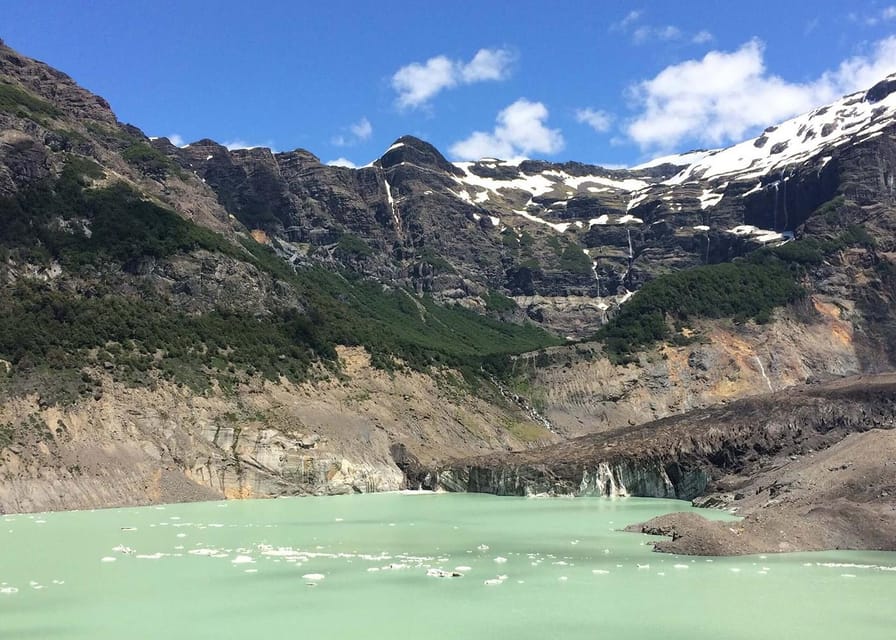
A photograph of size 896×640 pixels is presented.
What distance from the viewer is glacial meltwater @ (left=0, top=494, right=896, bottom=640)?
68.2 feet

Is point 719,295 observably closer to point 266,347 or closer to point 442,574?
point 266,347

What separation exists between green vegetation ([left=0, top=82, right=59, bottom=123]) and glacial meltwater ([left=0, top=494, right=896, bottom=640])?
81.1 meters

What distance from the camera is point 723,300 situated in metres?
140

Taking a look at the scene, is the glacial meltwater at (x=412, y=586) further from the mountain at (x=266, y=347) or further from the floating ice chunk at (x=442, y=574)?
the mountain at (x=266, y=347)

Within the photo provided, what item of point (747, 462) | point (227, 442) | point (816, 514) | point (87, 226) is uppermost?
point (87, 226)

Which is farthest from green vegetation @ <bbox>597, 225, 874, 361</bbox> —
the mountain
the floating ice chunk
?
the floating ice chunk

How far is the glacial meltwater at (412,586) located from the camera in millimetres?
20781

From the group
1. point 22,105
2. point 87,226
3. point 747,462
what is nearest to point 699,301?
point 747,462

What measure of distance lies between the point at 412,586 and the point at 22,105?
11255 centimetres

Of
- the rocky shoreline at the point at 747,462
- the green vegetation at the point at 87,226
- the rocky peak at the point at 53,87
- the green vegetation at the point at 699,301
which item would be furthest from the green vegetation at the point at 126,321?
the rocky peak at the point at 53,87

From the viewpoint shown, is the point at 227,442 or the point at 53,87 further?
the point at 53,87

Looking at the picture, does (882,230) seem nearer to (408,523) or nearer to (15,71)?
(408,523)

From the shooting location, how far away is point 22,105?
115 m

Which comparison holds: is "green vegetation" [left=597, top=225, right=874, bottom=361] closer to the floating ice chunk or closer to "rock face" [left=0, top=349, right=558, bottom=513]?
"rock face" [left=0, top=349, right=558, bottom=513]
